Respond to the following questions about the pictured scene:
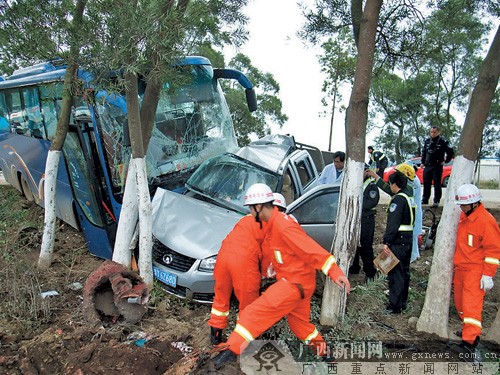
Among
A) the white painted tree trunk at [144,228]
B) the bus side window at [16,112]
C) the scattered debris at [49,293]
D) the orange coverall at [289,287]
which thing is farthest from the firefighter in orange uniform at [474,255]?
the bus side window at [16,112]

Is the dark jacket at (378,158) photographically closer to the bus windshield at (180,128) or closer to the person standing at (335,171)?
the person standing at (335,171)

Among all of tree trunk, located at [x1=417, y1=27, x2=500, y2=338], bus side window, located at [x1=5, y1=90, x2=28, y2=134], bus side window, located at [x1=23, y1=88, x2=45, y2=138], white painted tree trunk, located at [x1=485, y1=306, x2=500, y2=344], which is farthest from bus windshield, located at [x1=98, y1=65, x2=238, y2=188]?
white painted tree trunk, located at [x1=485, y1=306, x2=500, y2=344]

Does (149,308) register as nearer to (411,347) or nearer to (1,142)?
(411,347)

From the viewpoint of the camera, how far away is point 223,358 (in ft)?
12.3

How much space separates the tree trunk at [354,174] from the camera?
186 inches

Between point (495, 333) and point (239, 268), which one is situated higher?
point (239, 268)

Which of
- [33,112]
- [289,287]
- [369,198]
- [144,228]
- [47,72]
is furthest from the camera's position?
[33,112]

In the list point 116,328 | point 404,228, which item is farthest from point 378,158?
point 116,328

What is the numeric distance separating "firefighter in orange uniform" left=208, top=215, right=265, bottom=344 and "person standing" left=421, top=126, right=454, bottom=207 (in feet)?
20.2

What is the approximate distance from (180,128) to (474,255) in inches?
183

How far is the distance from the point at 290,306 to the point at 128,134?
10.8 ft

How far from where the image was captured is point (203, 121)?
7.81 m

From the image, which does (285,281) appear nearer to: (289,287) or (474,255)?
(289,287)

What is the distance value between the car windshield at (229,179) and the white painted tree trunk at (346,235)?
193 centimetres
